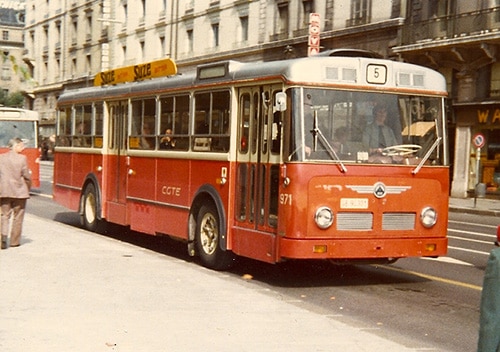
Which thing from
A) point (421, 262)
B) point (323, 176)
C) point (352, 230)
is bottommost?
point (421, 262)

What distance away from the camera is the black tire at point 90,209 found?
17.1 meters

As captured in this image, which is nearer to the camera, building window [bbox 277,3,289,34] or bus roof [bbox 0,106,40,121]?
bus roof [bbox 0,106,40,121]

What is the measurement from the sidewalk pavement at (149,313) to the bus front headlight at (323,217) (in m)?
1.02

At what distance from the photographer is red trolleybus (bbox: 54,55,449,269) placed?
33.6 feet

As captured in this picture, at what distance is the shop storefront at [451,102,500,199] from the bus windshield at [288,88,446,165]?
72.1ft

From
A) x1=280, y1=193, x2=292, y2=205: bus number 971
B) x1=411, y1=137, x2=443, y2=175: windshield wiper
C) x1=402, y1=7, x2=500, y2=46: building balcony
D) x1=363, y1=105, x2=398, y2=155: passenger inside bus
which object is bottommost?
x1=280, y1=193, x2=292, y2=205: bus number 971

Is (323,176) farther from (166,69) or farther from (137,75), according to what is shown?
(137,75)

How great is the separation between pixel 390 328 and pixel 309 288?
8.45 ft

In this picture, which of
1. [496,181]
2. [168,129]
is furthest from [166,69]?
[496,181]

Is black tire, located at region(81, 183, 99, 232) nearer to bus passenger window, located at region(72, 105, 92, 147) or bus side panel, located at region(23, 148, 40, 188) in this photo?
bus passenger window, located at region(72, 105, 92, 147)

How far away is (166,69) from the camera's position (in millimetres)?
14266

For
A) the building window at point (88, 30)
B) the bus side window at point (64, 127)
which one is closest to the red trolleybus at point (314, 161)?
the bus side window at point (64, 127)

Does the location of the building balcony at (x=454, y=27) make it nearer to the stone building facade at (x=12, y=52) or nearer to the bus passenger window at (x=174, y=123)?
the stone building facade at (x=12, y=52)

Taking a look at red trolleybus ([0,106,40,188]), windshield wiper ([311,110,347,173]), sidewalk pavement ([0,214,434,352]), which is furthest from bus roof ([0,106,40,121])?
windshield wiper ([311,110,347,173])
